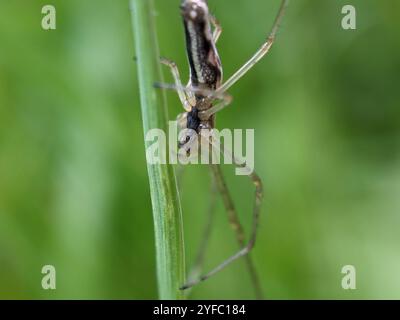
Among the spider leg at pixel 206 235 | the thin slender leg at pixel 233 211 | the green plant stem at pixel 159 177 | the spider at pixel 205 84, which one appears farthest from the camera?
the spider leg at pixel 206 235

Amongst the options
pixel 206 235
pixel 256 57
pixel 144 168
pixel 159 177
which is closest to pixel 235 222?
pixel 206 235

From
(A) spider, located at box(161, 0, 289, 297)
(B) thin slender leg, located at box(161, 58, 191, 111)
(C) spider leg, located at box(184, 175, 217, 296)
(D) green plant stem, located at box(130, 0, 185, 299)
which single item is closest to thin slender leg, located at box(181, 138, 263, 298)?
(A) spider, located at box(161, 0, 289, 297)

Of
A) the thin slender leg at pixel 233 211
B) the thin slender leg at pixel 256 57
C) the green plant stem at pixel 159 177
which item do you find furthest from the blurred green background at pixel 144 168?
the green plant stem at pixel 159 177

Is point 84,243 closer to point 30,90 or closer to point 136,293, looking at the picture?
point 136,293

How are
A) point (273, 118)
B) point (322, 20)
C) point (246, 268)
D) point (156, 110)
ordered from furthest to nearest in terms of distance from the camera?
1. point (322, 20)
2. point (273, 118)
3. point (246, 268)
4. point (156, 110)

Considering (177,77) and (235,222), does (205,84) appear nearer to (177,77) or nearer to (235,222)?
(177,77)

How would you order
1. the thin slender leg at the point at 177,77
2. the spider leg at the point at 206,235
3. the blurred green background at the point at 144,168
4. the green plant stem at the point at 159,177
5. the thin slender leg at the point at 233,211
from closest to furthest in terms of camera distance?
the green plant stem at the point at 159,177 → the thin slender leg at the point at 177,77 → the thin slender leg at the point at 233,211 → the blurred green background at the point at 144,168 → the spider leg at the point at 206,235

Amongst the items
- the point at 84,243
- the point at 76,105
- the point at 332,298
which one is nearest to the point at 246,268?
the point at 332,298

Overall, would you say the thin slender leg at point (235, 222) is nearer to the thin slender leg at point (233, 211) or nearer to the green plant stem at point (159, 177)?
the thin slender leg at point (233, 211)
